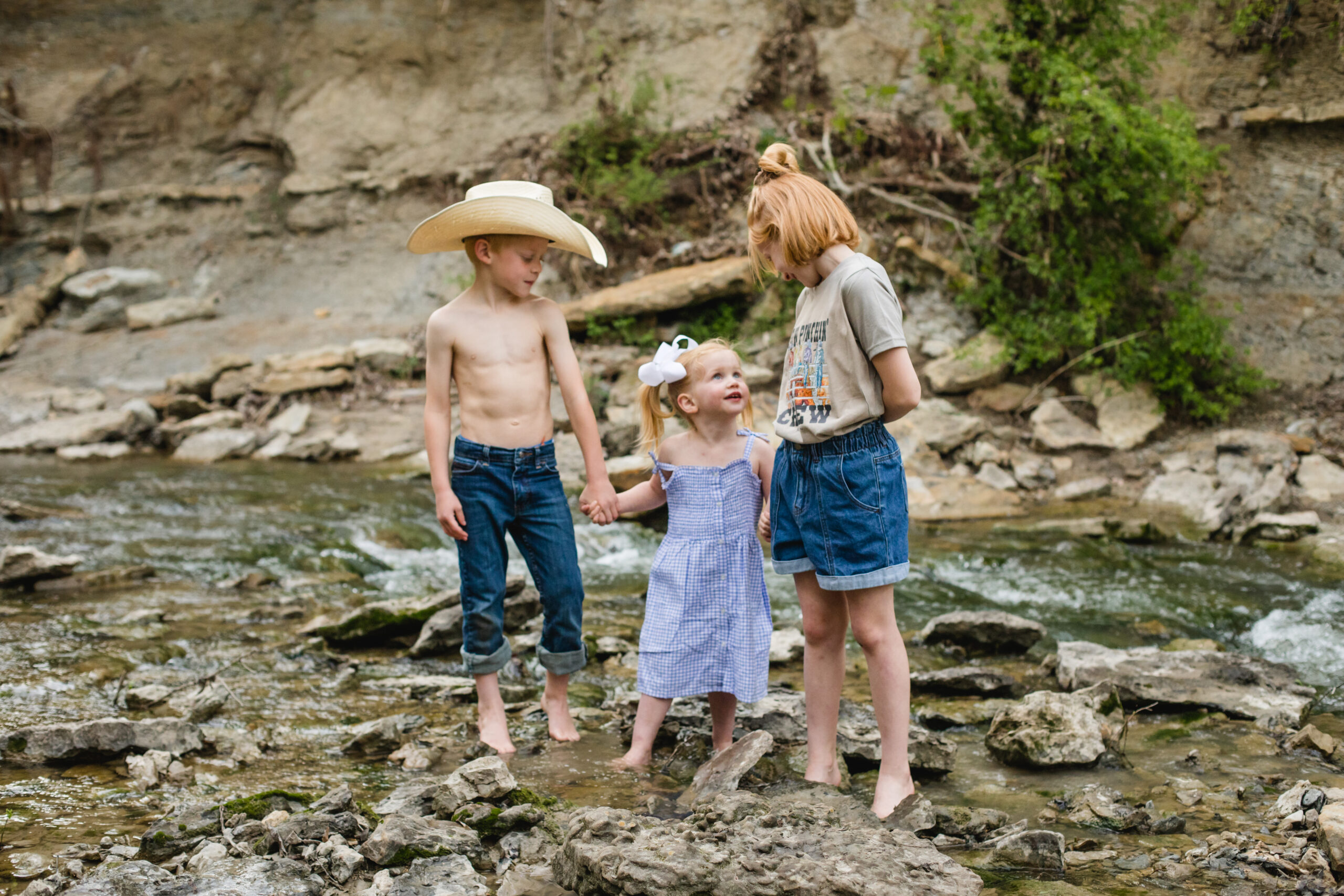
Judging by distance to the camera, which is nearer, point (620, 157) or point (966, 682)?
point (966, 682)

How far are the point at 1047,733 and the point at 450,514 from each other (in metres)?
1.95

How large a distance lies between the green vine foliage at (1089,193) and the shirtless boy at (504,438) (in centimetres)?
680

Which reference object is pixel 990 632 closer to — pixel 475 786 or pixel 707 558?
pixel 707 558

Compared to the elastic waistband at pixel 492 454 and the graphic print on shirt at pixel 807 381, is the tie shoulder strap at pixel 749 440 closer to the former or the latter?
the graphic print on shirt at pixel 807 381

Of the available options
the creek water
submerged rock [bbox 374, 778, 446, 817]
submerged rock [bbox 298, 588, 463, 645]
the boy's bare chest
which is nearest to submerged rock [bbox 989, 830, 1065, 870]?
the creek water

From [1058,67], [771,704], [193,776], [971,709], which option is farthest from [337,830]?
[1058,67]

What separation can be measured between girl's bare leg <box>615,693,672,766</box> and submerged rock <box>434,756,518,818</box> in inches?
20.7

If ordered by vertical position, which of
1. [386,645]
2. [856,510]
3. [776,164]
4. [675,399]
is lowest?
[386,645]

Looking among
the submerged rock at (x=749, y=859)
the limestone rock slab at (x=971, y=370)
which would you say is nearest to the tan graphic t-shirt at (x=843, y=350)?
the submerged rock at (x=749, y=859)

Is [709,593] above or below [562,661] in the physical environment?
above

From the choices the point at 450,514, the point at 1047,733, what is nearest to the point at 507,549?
the point at 450,514

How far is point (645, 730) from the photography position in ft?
9.71

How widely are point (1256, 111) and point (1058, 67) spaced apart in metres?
2.77

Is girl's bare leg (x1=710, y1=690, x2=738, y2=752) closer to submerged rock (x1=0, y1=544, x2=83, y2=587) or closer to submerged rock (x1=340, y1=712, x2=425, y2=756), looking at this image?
submerged rock (x1=340, y1=712, x2=425, y2=756)
